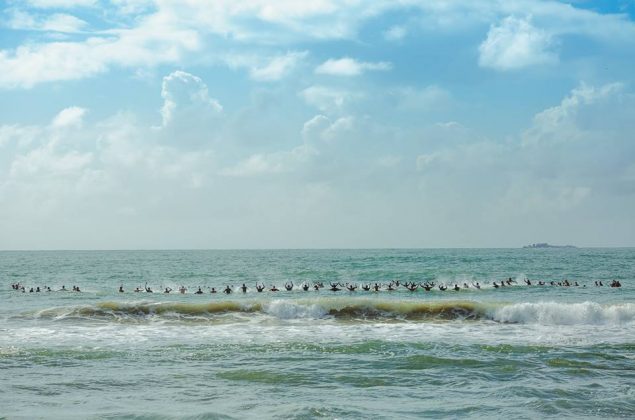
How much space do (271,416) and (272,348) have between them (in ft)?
28.6

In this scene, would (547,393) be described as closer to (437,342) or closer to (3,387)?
(437,342)

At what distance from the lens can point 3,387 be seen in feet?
49.9

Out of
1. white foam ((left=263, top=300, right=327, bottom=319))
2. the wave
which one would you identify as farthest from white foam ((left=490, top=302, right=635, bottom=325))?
white foam ((left=263, top=300, right=327, bottom=319))

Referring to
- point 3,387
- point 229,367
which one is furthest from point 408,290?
point 3,387

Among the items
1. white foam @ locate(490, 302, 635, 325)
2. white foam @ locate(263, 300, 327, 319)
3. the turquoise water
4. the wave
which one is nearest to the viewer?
the turquoise water

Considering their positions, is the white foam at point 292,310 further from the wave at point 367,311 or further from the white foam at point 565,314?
the white foam at point 565,314

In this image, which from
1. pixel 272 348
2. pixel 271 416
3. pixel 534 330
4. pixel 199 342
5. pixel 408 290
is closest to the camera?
pixel 271 416

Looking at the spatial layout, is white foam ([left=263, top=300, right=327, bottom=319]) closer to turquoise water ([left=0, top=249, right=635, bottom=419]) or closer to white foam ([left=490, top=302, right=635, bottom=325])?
turquoise water ([left=0, top=249, right=635, bottom=419])

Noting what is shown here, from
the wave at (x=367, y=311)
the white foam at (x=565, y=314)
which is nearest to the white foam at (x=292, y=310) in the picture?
the wave at (x=367, y=311)

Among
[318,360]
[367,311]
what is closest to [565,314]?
[367,311]

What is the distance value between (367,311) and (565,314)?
31.2 ft

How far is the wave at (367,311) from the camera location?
29391 mm

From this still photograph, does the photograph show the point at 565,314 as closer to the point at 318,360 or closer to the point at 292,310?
the point at 292,310

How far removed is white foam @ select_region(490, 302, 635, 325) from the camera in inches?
1139
